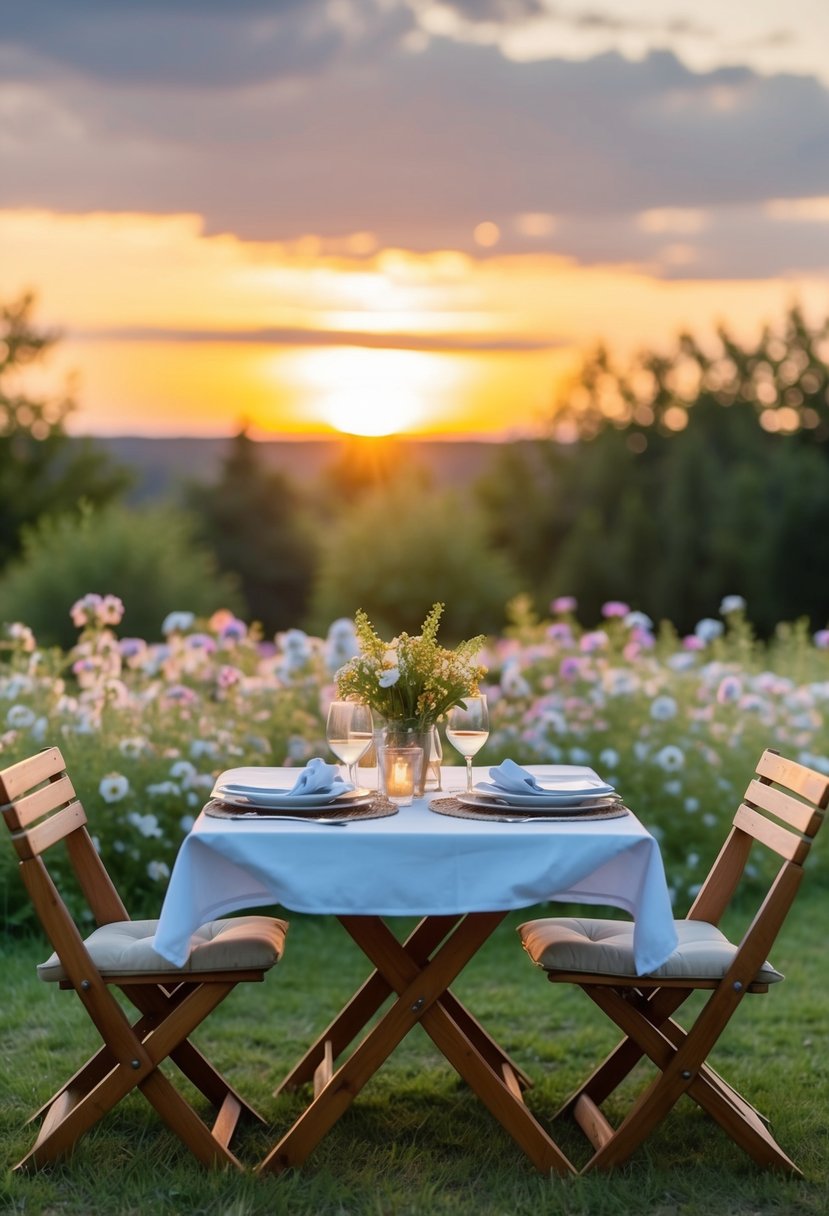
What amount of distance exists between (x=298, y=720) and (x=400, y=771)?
8.19 feet

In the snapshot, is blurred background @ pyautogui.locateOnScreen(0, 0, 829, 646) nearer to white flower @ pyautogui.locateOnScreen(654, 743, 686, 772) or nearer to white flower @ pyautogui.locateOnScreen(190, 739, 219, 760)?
white flower @ pyautogui.locateOnScreen(654, 743, 686, 772)

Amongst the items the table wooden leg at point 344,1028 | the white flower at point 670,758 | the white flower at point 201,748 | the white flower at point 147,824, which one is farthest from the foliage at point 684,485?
the table wooden leg at point 344,1028

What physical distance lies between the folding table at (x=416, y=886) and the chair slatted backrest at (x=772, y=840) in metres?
0.23

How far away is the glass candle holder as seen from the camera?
3164mm

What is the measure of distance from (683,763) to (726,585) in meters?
21.1

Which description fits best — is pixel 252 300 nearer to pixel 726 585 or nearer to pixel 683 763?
pixel 683 763

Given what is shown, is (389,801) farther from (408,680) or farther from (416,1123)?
(416,1123)

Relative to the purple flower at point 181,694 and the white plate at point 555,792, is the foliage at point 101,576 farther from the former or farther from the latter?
the white plate at point 555,792

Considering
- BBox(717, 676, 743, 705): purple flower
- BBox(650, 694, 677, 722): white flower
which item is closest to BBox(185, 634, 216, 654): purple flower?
BBox(650, 694, 677, 722): white flower

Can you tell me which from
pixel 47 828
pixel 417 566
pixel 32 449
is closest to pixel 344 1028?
pixel 47 828

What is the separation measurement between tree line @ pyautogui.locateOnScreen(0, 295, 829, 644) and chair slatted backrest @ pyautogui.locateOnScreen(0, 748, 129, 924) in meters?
17.9

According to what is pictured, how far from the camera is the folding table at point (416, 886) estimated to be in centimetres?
276

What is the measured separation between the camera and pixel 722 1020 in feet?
9.56

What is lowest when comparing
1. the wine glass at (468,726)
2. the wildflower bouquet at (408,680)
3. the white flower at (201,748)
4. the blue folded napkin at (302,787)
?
the white flower at (201,748)
